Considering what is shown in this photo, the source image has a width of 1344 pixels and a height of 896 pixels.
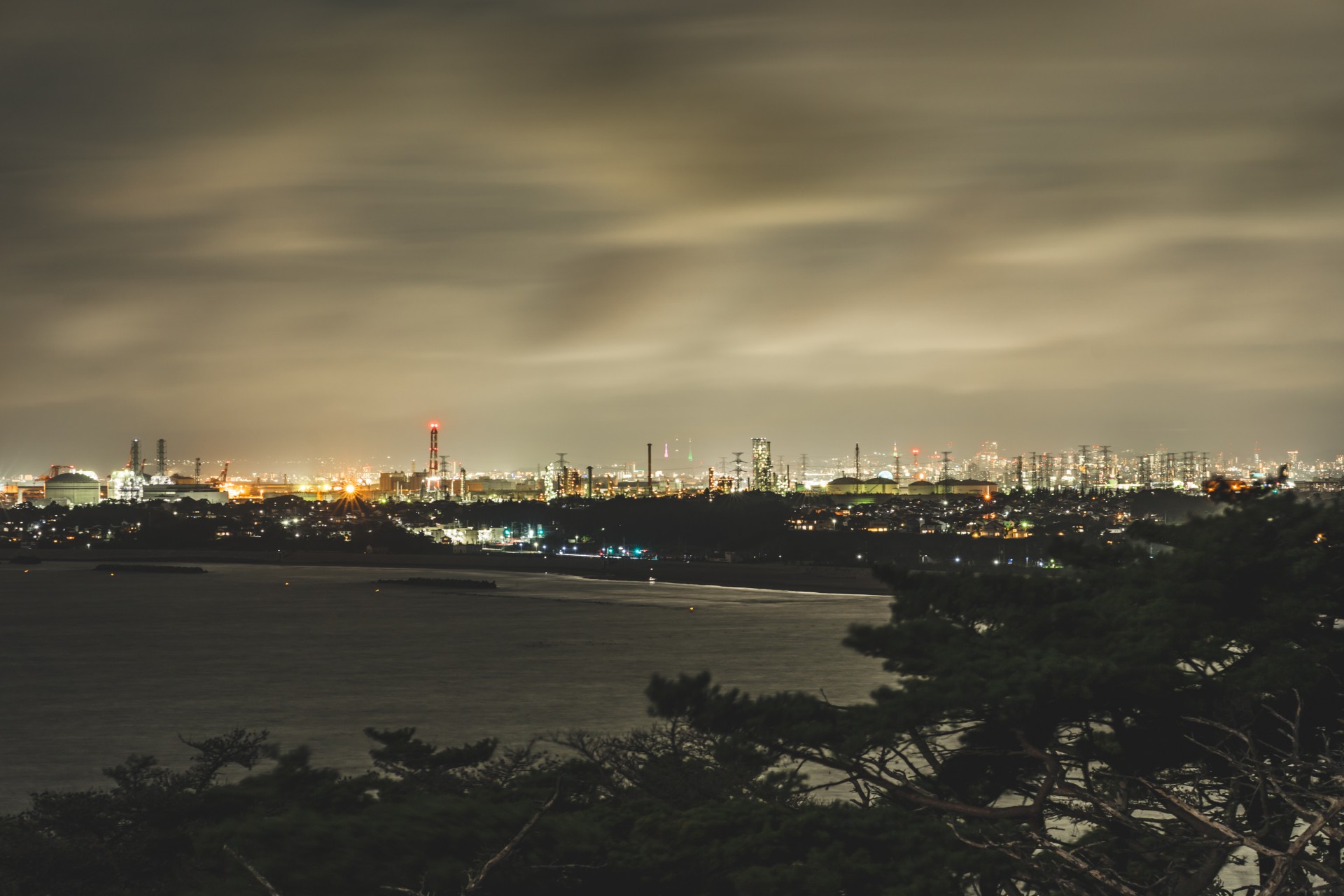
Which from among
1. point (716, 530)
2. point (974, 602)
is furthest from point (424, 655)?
point (716, 530)

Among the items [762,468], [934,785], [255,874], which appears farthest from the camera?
[762,468]

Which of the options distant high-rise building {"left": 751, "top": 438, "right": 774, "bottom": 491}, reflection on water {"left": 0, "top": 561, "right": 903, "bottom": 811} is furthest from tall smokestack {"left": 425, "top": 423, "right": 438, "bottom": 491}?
reflection on water {"left": 0, "top": 561, "right": 903, "bottom": 811}

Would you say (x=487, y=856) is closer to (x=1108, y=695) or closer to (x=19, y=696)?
(x=1108, y=695)

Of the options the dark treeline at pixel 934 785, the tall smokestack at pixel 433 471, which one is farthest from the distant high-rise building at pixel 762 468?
the dark treeline at pixel 934 785

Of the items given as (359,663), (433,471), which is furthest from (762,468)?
(359,663)

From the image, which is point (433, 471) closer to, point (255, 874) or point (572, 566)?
point (572, 566)

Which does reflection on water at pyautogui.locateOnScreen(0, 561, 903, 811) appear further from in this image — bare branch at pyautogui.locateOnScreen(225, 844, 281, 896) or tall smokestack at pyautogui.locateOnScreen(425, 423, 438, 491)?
tall smokestack at pyautogui.locateOnScreen(425, 423, 438, 491)
